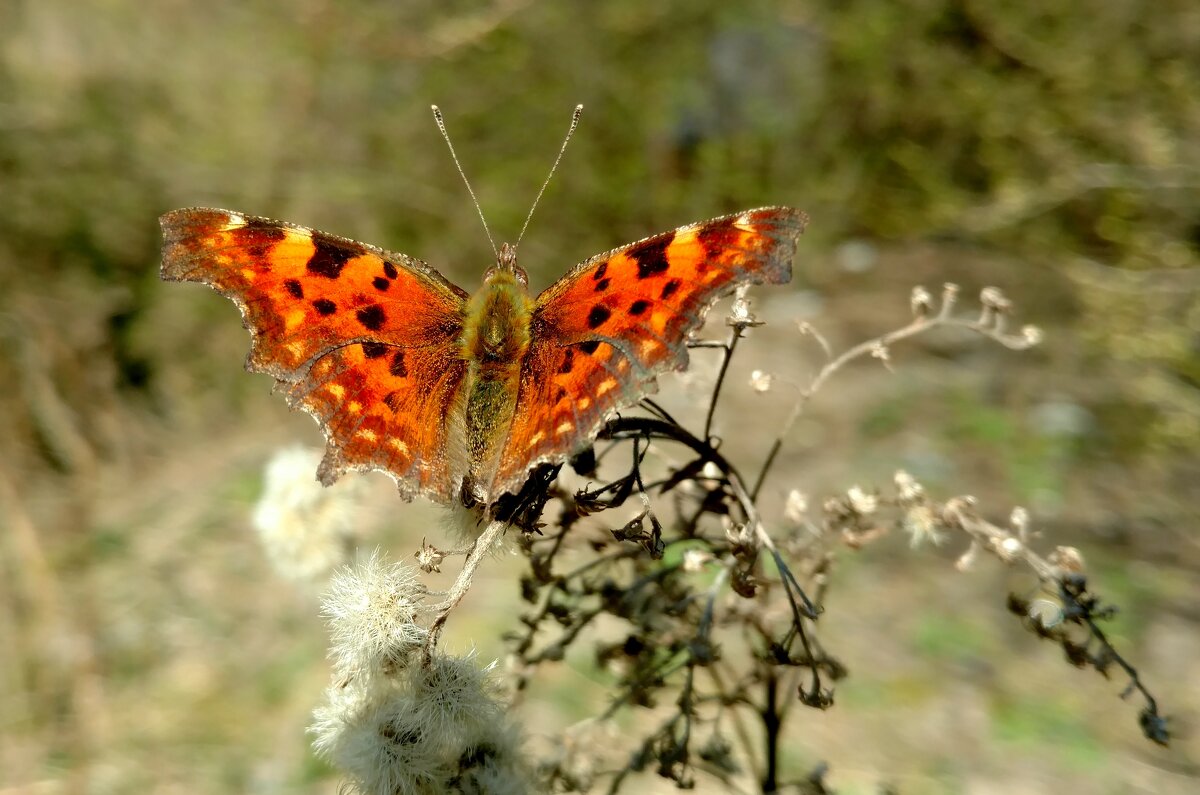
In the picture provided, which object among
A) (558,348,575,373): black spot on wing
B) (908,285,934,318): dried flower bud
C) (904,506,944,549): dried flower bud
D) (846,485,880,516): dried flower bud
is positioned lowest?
(904,506,944,549): dried flower bud

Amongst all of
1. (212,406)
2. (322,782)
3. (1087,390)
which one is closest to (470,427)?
(322,782)

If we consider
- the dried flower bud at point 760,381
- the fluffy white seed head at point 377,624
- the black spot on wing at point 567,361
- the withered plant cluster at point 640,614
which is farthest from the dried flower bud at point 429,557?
the dried flower bud at point 760,381

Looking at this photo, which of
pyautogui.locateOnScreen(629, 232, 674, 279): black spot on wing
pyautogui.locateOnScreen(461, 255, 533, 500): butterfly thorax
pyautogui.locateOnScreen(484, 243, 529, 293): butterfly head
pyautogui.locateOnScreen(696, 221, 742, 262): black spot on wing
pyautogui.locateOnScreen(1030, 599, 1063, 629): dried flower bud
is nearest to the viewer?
pyautogui.locateOnScreen(1030, 599, 1063, 629): dried flower bud

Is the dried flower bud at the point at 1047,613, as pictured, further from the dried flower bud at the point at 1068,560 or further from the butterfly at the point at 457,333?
the butterfly at the point at 457,333

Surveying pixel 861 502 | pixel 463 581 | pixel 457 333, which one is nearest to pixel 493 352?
pixel 457 333

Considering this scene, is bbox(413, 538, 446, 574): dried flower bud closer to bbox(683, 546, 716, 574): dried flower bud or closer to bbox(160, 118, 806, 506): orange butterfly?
bbox(160, 118, 806, 506): orange butterfly

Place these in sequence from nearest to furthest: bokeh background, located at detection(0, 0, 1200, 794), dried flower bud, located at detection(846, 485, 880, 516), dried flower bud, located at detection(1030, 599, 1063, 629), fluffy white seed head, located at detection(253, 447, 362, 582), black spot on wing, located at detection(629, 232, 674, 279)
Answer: dried flower bud, located at detection(1030, 599, 1063, 629) → dried flower bud, located at detection(846, 485, 880, 516) → black spot on wing, located at detection(629, 232, 674, 279) → fluffy white seed head, located at detection(253, 447, 362, 582) → bokeh background, located at detection(0, 0, 1200, 794)

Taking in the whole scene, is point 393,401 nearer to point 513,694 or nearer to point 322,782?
point 513,694

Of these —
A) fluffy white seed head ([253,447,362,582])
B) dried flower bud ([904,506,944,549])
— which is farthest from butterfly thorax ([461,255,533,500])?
fluffy white seed head ([253,447,362,582])
